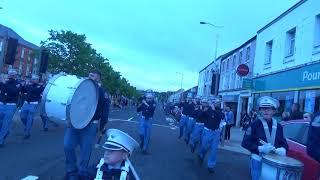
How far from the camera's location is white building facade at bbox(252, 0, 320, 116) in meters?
23.6

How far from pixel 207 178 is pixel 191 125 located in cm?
866

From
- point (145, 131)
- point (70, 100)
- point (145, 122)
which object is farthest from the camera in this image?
point (145, 122)

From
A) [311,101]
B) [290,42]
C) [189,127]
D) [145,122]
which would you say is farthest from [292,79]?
[145,122]

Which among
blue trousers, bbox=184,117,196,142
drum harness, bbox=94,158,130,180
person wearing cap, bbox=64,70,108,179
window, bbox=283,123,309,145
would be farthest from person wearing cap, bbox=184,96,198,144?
drum harness, bbox=94,158,130,180

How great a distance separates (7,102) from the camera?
1323 centimetres

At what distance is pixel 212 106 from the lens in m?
14.2

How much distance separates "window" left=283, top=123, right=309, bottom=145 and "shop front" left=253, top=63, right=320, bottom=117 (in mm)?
13142

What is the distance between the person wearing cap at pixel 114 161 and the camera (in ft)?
15.4

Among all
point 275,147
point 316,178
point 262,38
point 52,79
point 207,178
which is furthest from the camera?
point 262,38

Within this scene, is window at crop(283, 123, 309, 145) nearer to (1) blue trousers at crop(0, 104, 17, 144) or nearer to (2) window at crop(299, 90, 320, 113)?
(1) blue trousers at crop(0, 104, 17, 144)

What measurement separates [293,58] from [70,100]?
794 inches

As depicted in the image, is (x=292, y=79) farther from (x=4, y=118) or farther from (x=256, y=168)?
(x=256, y=168)

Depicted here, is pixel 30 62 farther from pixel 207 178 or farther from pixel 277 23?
pixel 207 178

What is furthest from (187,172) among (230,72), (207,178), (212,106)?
(230,72)
